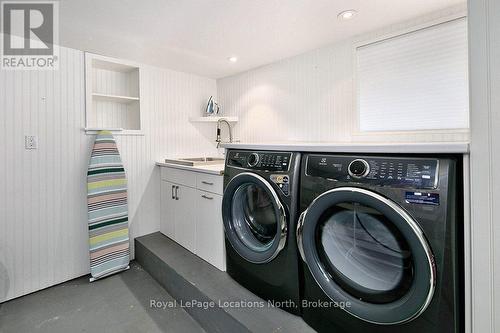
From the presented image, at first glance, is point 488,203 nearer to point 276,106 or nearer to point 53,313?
point 276,106

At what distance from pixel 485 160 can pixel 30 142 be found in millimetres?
2816

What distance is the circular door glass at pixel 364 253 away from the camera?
1.06 meters

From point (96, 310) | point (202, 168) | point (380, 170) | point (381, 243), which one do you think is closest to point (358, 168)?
point (380, 170)

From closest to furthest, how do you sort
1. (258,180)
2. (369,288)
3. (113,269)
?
(369,288), (258,180), (113,269)

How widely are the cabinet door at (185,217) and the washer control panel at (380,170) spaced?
1.27 meters

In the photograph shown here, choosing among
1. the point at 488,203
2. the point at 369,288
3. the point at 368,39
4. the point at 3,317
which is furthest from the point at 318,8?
the point at 3,317

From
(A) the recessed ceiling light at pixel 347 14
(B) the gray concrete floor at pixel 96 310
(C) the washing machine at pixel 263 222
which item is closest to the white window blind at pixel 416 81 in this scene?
(A) the recessed ceiling light at pixel 347 14

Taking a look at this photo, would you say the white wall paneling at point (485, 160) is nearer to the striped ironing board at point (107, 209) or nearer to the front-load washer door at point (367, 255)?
the front-load washer door at point (367, 255)

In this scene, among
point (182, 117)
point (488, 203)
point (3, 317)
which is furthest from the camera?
point (182, 117)

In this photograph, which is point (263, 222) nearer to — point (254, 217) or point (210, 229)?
point (254, 217)

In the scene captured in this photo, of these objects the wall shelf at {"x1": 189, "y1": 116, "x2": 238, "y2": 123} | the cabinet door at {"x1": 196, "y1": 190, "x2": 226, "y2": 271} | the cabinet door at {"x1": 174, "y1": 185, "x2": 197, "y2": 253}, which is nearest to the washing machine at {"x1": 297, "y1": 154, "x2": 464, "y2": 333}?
the cabinet door at {"x1": 196, "y1": 190, "x2": 226, "y2": 271}

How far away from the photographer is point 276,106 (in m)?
2.62

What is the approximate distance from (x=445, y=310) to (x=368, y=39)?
182cm

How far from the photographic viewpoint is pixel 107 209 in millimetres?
2316
